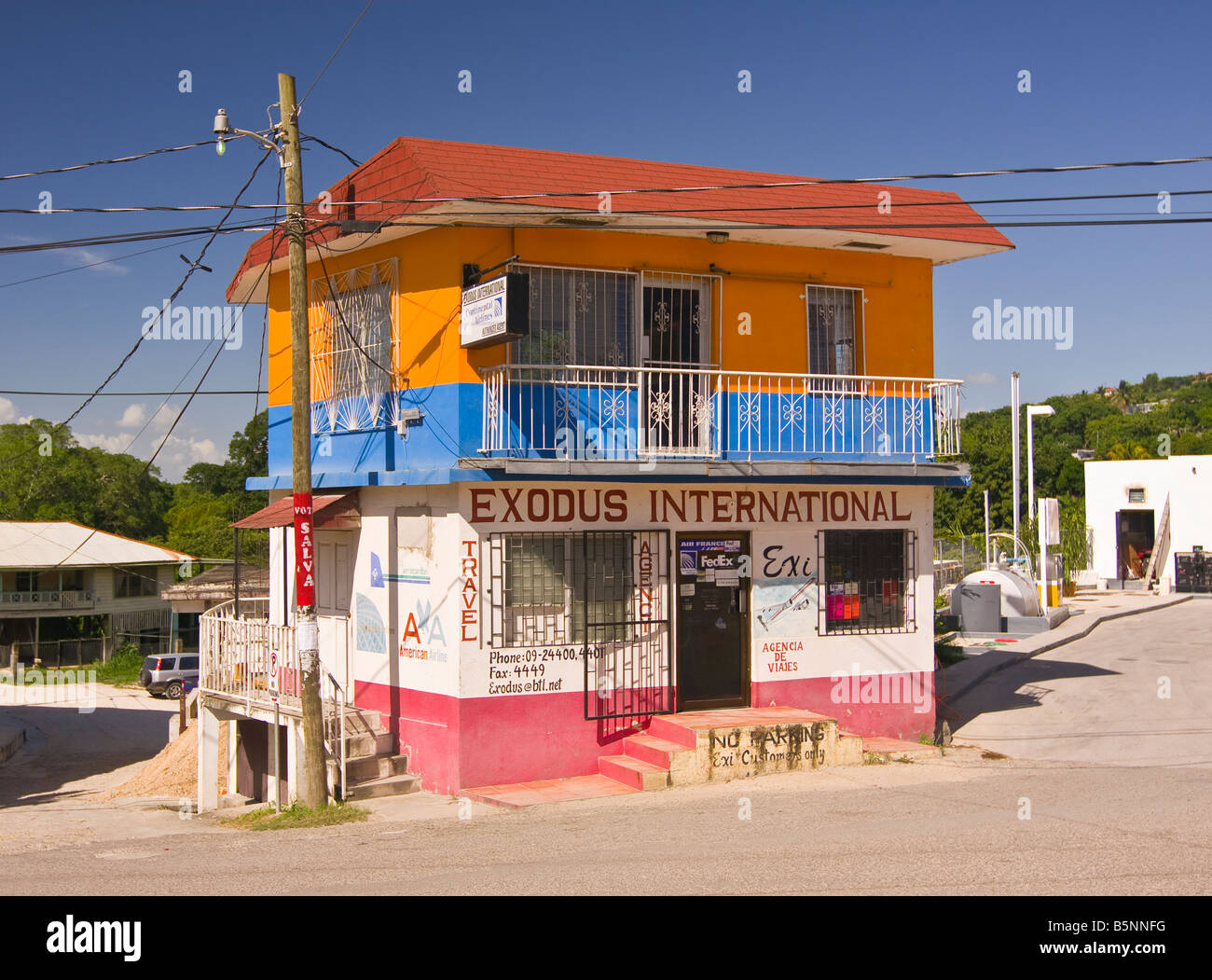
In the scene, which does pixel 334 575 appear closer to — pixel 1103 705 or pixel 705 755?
pixel 705 755

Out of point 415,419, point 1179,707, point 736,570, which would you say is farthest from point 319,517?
point 1179,707

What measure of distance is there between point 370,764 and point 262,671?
7.61 feet

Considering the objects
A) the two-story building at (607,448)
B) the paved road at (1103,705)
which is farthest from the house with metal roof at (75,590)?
the paved road at (1103,705)

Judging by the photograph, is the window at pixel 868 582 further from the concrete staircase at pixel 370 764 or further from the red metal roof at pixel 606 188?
the concrete staircase at pixel 370 764

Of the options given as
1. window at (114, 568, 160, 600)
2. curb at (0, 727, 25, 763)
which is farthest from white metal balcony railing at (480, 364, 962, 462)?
window at (114, 568, 160, 600)

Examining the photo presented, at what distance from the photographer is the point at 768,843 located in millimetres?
8977

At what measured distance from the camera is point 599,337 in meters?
13.2

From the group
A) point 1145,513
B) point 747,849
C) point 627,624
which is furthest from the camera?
point 1145,513

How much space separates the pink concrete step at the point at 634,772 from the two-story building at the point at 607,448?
20 cm

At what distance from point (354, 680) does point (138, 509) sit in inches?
2633

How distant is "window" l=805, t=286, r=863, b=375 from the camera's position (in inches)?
573

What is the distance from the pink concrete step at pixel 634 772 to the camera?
466 inches

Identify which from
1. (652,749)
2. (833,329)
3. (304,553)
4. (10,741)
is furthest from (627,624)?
(10,741)

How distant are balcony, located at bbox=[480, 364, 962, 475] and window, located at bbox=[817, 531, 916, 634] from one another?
Result: 1.09m
